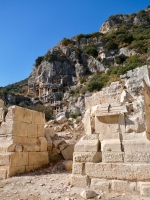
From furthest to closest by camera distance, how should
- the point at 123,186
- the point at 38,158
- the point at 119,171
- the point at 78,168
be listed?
the point at 38,158
the point at 78,168
the point at 119,171
the point at 123,186

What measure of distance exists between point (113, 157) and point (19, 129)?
341cm

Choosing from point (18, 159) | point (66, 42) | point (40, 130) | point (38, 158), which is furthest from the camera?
point (66, 42)

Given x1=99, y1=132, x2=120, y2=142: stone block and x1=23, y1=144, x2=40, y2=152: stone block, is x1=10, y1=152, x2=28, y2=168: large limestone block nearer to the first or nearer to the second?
x1=23, y1=144, x2=40, y2=152: stone block

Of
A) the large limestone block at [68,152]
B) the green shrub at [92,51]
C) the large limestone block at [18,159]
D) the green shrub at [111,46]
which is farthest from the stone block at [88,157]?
the green shrub at [111,46]

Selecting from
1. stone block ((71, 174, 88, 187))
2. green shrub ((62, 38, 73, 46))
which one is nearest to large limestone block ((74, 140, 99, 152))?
stone block ((71, 174, 88, 187))

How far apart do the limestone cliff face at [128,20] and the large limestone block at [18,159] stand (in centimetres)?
7244

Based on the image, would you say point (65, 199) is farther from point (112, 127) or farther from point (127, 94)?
point (127, 94)

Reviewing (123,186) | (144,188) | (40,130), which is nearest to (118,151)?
(123,186)

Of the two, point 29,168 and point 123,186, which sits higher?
point 123,186

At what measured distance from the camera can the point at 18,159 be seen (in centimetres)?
543

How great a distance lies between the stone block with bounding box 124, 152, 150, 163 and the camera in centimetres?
336

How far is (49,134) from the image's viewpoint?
23.8ft

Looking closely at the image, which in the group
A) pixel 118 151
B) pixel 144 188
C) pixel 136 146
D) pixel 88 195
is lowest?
pixel 88 195

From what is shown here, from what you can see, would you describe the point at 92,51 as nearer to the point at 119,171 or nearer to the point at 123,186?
the point at 119,171
